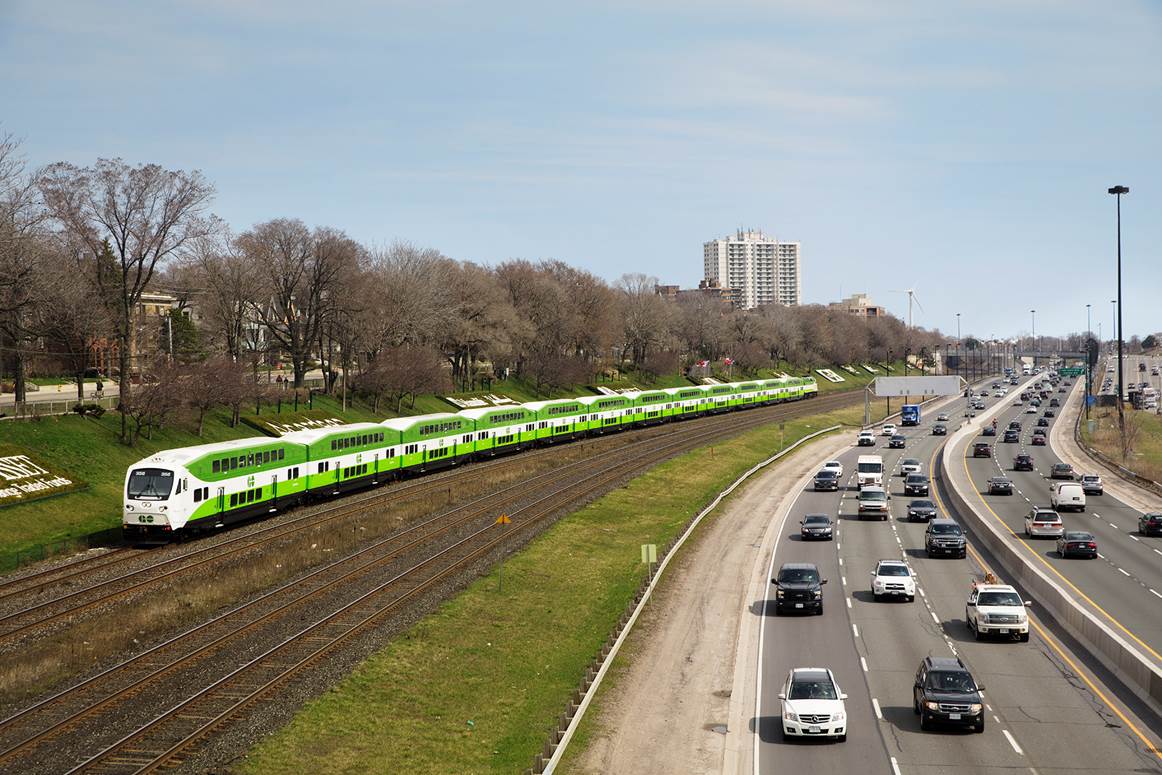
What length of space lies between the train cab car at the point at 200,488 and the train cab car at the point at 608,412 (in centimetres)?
4805

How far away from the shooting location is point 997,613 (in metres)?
32.5

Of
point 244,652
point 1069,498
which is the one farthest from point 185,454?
point 1069,498

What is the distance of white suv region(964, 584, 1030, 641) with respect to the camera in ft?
106

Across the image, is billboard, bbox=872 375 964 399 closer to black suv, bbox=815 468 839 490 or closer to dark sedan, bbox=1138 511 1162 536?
black suv, bbox=815 468 839 490

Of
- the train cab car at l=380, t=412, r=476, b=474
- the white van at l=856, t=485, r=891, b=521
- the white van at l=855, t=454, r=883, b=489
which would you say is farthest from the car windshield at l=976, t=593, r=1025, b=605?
the train cab car at l=380, t=412, r=476, b=474

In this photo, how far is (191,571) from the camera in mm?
40219

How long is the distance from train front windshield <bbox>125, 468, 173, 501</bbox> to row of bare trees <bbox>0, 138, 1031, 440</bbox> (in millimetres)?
16414

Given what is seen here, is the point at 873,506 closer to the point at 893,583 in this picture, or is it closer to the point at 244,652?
the point at 893,583

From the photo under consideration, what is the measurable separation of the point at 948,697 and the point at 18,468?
45.2 m

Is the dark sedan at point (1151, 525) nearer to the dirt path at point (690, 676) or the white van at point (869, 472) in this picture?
the white van at point (869, 472)

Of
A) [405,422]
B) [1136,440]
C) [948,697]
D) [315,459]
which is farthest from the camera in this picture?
[1136,440]

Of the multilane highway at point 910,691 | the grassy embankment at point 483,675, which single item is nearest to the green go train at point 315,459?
the grassy embankment at point 483,675

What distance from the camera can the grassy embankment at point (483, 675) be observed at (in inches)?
922

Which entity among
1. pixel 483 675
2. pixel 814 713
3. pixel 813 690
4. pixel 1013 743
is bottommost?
pixel 483 675
